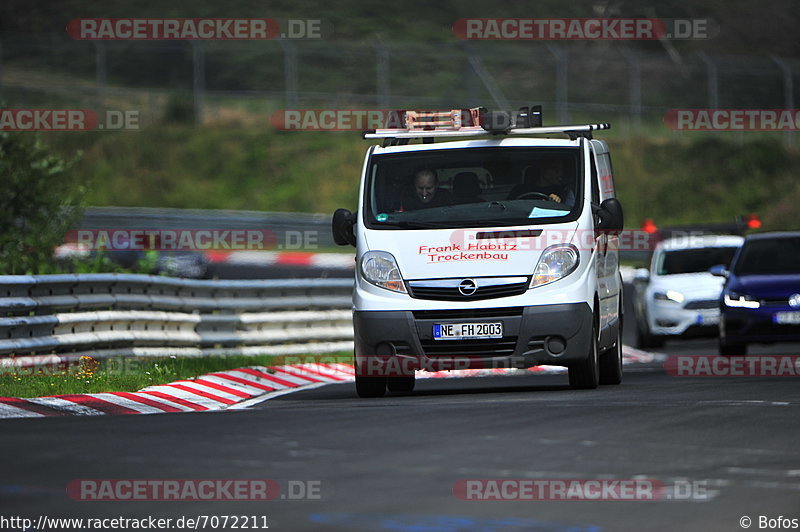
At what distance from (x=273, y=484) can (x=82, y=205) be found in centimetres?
1403

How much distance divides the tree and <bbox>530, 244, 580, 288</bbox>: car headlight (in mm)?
8606

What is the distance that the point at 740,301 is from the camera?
1973 centimetres

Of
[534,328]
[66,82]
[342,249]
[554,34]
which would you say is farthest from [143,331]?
[554,34]

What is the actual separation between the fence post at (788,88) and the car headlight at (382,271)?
86.7ft

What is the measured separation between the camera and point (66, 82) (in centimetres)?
6247

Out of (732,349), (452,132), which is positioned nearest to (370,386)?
(452,132)

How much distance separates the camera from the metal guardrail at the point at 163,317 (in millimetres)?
15898

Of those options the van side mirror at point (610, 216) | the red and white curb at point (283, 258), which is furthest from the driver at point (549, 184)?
the red and white curb at point (283, 258)

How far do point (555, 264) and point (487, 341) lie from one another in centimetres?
84

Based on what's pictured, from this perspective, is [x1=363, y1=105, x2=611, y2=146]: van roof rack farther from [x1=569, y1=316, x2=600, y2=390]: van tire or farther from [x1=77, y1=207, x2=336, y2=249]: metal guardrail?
[x1=77, y1=207, x2=336, y2=249]: metal guardrail
